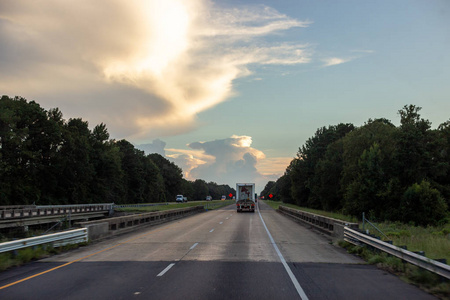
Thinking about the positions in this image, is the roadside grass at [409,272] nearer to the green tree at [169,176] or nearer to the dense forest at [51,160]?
the dense forest at [51,160]

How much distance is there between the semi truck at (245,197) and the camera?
51781 millimetres

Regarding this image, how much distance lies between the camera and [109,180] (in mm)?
89938

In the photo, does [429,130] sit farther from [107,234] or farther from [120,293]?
[120,293]

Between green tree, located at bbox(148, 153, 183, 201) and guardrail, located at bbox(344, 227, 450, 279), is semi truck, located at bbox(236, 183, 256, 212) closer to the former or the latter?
guardrail, located at bbox(344, 227, 450, 279)

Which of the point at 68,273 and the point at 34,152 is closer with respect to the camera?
the point at 68,273

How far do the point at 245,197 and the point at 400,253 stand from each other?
42581 mm

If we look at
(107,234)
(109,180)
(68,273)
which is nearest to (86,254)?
(68,273)

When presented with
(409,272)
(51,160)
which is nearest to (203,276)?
(409,272)

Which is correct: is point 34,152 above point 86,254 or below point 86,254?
above

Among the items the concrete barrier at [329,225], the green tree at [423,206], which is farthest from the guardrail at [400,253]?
the green tree at [423,206]

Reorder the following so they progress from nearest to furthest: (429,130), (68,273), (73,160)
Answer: (68,273)
(429,130)
(73,160)

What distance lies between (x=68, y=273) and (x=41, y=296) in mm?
2557

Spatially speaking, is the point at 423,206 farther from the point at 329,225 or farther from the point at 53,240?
the point at 53,240

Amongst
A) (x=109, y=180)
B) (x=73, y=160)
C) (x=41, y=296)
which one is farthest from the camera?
(x=109, y=180)
